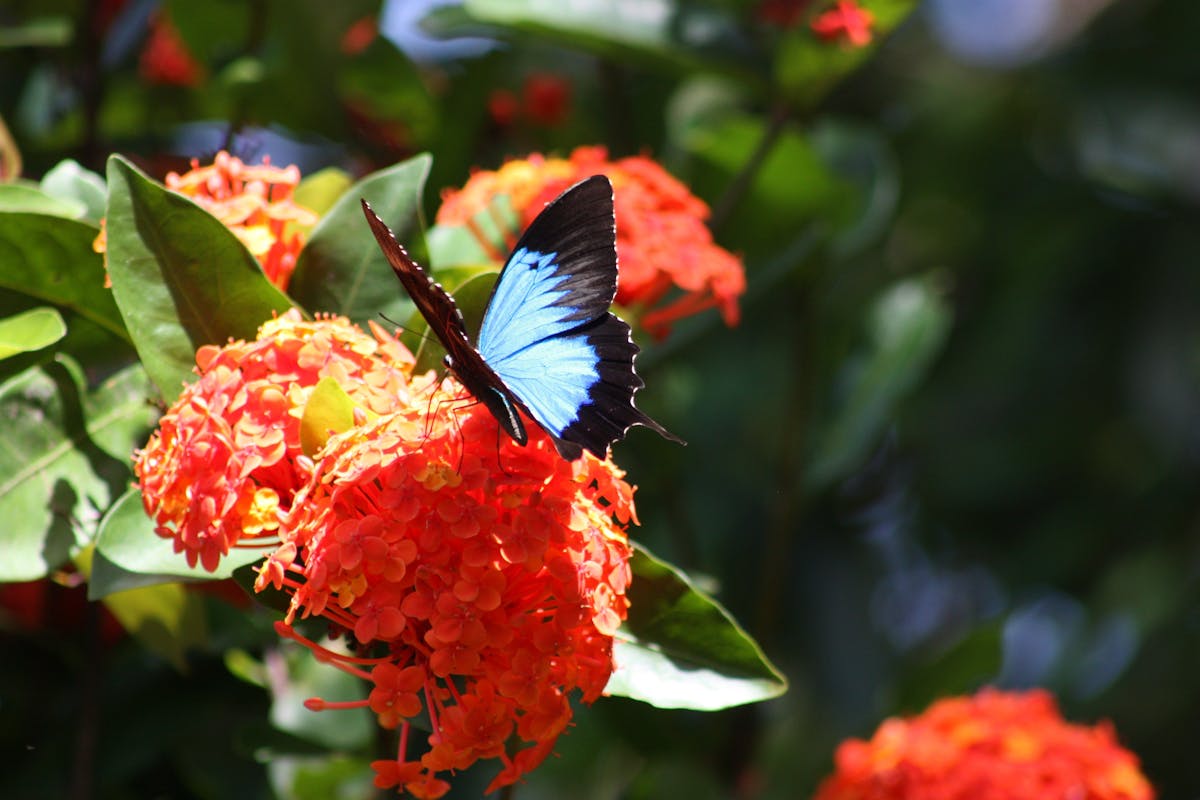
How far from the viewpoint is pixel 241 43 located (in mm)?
2799

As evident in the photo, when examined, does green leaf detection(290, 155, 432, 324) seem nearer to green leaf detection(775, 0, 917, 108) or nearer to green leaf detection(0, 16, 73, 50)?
green leaf detection(775, 0, 917, 108)

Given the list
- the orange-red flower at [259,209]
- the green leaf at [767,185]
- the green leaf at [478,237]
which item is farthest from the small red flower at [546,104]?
the orange-red flower at [259,209]

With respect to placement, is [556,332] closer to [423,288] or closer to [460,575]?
[423,288]

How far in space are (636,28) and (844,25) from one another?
1.10 ft

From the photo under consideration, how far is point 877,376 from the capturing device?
9.11 feet

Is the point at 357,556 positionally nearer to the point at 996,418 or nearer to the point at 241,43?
the point at 241,43

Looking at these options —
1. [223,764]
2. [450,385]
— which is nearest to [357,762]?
[223,764]

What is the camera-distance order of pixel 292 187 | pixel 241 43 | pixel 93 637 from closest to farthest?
pixel 292 187
pixel 93 637
pixel 241 43

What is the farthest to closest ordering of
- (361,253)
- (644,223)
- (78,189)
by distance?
(644,223), (78,189), (361,253)

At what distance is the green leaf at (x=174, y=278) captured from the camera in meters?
1.45

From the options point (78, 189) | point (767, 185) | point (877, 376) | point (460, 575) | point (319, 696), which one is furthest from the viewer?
point (877, 376)

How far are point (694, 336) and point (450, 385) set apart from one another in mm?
676

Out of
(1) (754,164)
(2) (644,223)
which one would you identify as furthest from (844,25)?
(2) (644,223)

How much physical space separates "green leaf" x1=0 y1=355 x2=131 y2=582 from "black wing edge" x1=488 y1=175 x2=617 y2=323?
1.73 feet
